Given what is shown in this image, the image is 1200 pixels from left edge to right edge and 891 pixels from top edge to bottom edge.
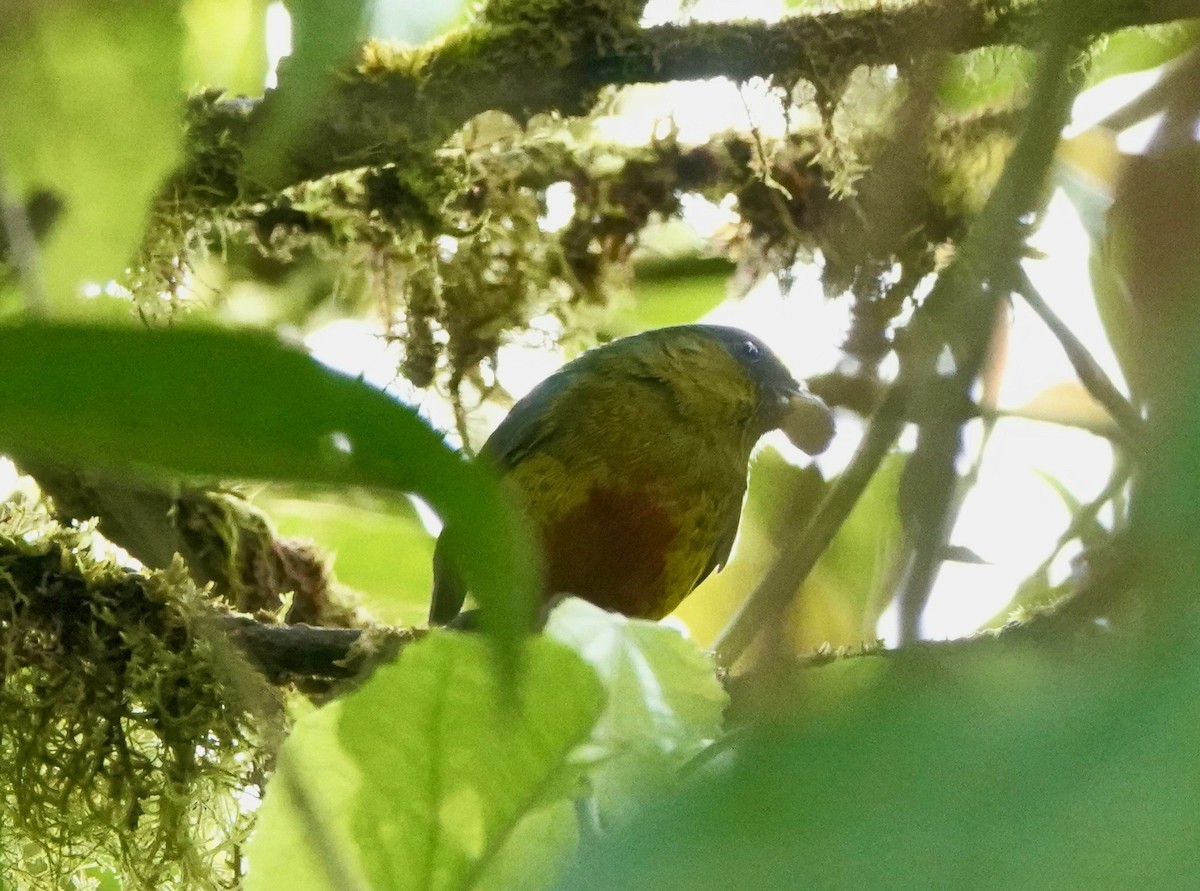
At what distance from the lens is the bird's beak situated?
95.5 inches

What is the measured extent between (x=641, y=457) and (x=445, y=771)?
6.04 feet

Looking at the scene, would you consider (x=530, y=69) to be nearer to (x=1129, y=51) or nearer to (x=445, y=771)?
(x=1129, y=51)

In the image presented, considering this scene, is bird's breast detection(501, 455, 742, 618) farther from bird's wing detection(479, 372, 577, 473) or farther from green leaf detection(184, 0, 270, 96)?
green leaf detection(184, 0, 270, 96)

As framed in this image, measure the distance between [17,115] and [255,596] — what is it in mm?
2236

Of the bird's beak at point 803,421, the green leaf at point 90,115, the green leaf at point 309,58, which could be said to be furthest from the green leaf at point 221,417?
the bird's beak at point 803,421

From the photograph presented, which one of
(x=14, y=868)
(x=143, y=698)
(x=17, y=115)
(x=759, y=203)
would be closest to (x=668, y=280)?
(x=759, y=203)

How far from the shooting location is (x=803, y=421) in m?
2.77

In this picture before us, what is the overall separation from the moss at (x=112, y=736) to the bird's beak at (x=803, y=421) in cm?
119

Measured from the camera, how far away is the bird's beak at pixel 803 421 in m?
2.43

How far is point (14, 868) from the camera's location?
1868 millimetres

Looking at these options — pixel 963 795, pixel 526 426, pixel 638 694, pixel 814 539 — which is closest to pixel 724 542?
pixel 526 426

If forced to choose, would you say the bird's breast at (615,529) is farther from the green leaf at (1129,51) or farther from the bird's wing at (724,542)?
the green leaf at (1129,51)

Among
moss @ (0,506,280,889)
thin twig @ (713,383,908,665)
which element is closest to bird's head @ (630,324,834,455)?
moss @ (0,506,280,889)

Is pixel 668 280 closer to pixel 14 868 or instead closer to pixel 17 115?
pixel 14 868
